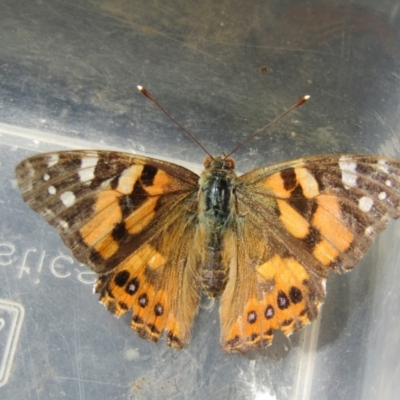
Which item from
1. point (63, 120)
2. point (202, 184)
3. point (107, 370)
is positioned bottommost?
point (107, 370)

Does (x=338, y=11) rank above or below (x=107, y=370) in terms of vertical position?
above

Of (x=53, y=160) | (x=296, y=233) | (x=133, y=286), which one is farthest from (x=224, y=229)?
(x=53, y=160)

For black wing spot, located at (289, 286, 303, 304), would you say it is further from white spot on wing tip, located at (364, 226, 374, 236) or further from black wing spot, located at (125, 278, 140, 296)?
black wing spot, located at (125, 278, 140, 296)

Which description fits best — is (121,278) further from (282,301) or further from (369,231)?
(369,231)

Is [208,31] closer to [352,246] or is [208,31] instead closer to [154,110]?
[154,110]

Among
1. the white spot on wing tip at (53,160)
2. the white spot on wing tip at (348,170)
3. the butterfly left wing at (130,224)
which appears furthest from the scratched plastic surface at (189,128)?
the white spot on wing tip at (53,160)

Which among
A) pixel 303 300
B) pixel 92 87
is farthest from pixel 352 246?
pixel 92 87
